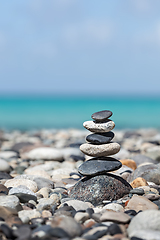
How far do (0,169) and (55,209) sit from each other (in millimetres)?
3740

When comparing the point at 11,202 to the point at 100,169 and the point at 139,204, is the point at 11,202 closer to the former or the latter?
the point at 100,169

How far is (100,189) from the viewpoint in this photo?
4.80 metres

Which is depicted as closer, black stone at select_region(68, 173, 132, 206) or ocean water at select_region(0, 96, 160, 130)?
black stone at select_region(68, 173, 132, 206)

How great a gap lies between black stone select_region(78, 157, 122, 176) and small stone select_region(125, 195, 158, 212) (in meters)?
0.71

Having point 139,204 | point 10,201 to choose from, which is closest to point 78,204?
point 139,204

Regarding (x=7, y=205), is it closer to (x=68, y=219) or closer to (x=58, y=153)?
(x=68, y=219)

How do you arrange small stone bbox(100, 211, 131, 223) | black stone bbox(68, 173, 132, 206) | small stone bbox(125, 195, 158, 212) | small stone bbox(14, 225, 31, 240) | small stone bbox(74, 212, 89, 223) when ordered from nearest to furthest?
1. small stone bbox(14, 225, 31, 240)
2. small stone bbox(100, 211, 131, 223)
3. small stone bbox(74, 212, 89, 223)
4. small stone bbox(125, 195, 158, 212)
5. black stone bbox(68, 173, 132, 206)

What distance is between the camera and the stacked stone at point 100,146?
4926 mm

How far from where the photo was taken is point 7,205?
420cm

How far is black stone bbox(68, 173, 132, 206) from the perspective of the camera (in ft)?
15.6

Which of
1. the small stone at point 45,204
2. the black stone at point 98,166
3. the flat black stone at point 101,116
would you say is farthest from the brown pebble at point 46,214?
the flat black stone at point 101,116

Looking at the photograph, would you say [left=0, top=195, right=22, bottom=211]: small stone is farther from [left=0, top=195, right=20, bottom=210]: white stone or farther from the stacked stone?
the stacked stone

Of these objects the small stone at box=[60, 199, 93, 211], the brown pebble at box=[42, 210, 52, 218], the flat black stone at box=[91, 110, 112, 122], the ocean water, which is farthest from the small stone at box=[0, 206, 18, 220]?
the ocean water

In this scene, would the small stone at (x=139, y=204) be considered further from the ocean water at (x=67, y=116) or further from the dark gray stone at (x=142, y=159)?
the ocean water at (x=67, y=116)
